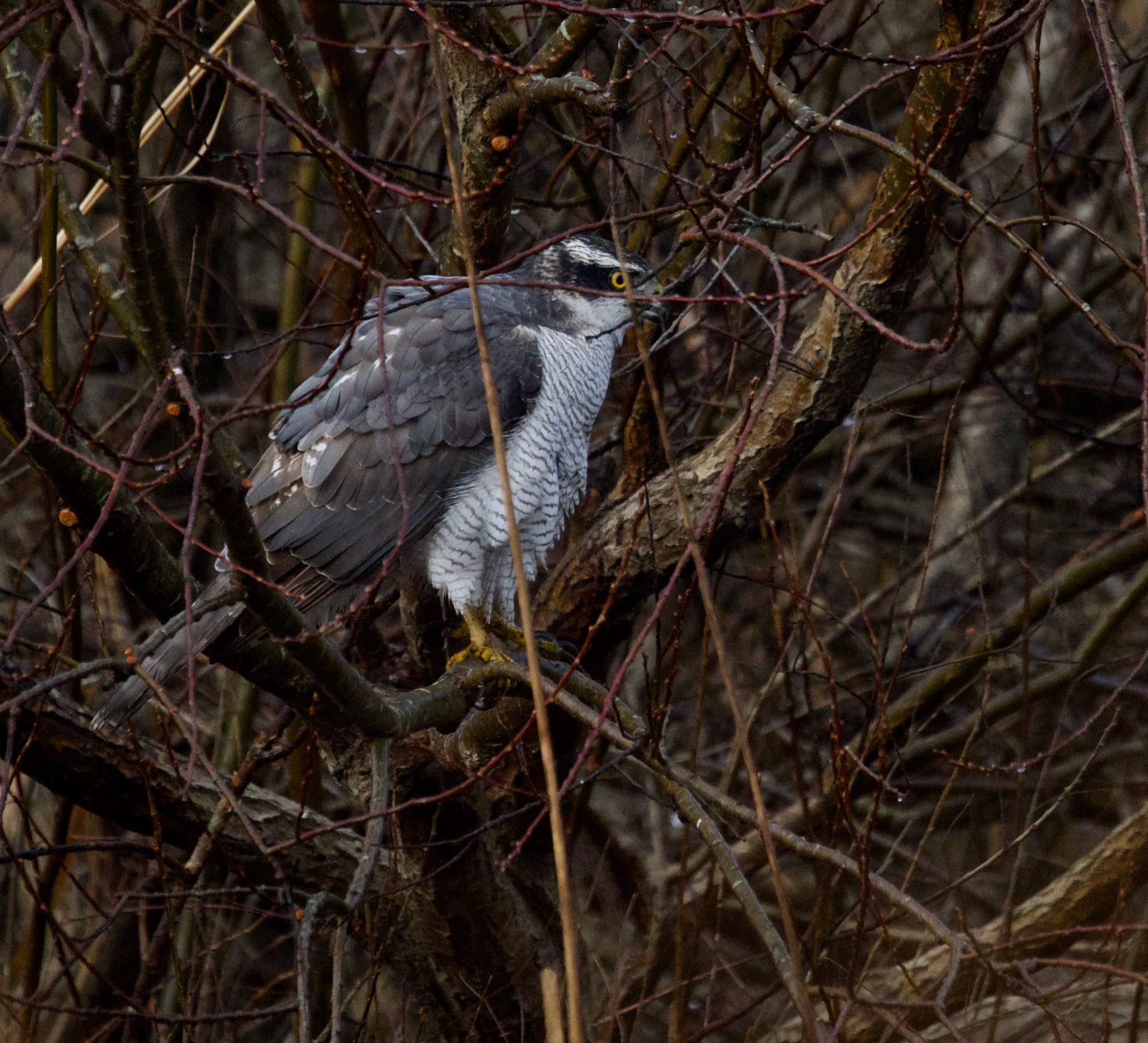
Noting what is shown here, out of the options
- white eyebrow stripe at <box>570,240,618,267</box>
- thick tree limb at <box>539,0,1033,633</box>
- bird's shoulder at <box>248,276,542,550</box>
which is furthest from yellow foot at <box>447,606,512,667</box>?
white eyebrow stripe at <box>570,240,618,267</box>

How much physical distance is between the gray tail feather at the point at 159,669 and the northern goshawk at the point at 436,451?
0.52m

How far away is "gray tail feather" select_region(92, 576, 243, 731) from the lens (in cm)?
315

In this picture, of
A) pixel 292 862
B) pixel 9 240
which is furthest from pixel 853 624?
pixel 9 240

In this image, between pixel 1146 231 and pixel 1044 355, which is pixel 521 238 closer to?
pixel 1044 355

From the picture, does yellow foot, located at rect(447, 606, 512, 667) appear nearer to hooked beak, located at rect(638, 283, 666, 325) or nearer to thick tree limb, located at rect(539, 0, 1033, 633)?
thick tree limb, located at rect(539, 0, 1033, 633)

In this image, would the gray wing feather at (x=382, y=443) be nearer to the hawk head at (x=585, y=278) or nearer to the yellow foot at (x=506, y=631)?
the hawk head at (x=585, y=278)

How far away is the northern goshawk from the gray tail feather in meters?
0.52

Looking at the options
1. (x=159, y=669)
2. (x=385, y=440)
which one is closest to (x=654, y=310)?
(x=385, y=440)

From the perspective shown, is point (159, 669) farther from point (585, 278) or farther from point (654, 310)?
point (585, 278)

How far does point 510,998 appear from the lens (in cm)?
405

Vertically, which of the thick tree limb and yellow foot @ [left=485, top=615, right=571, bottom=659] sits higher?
the thick tree limb

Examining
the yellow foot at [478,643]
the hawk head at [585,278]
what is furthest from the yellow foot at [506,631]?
the hawk head at [585,278]

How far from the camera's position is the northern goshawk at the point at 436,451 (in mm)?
3830

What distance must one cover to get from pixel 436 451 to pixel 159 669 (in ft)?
3.59
